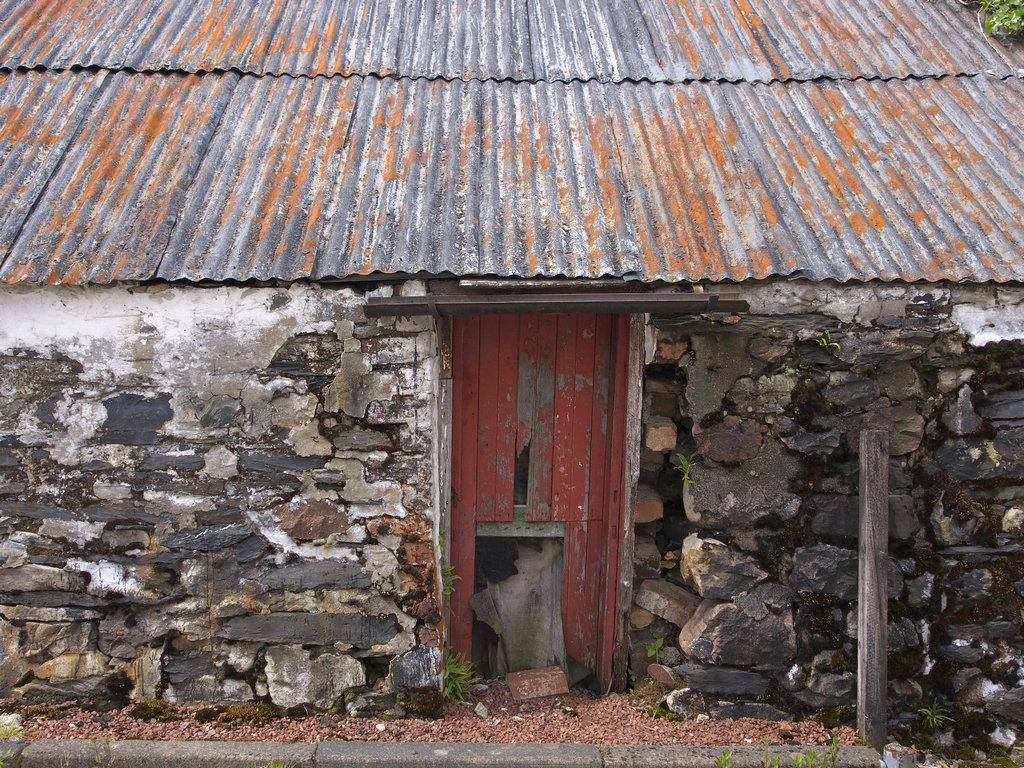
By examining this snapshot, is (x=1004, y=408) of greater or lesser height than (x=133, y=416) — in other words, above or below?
above

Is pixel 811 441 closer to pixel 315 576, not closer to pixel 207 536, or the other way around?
pixel 315 576

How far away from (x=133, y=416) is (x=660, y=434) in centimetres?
274

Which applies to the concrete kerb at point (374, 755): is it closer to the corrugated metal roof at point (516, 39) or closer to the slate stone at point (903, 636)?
the slate stone at point (903, 636)

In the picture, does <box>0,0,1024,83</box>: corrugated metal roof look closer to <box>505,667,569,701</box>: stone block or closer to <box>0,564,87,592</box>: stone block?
<box>0,564,87,592</box>: stone block

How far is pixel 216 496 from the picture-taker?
3672 millimetres

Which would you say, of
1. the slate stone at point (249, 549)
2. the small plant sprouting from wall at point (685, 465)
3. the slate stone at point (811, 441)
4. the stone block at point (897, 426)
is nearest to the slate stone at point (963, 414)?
the stone block at point (897, 426)

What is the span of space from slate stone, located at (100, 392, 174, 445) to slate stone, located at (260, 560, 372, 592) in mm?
940

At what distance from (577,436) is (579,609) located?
1055mm

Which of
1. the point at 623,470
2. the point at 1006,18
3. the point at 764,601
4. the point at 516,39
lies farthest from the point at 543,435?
the point at 1006,18

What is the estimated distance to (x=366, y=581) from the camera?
3.71 m

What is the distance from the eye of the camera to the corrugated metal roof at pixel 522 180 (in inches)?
141

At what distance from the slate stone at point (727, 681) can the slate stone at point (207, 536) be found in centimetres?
245

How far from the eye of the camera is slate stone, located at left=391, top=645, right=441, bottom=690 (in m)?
3.73

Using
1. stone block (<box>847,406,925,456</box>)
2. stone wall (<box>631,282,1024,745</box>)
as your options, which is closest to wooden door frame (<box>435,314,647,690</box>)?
stone wall (<box>631,282,1024,745</box>)
